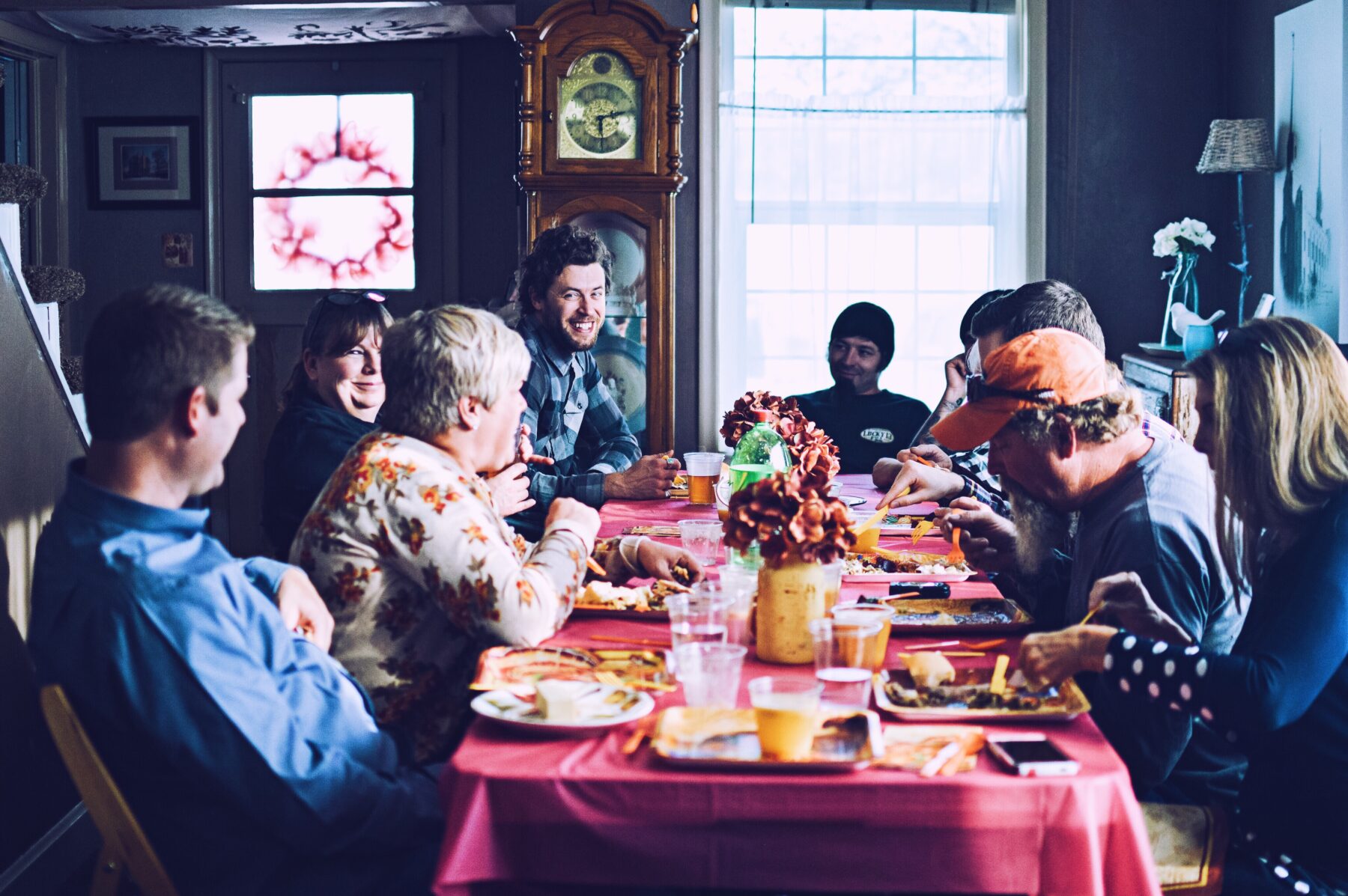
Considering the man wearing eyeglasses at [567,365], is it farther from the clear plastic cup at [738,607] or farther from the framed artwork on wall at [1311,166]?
the framed artwork on wall at [1311,166]

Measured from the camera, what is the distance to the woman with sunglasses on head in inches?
104

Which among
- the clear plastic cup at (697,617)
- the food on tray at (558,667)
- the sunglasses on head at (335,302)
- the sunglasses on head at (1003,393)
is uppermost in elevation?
the sunglasses on head at (335,302)

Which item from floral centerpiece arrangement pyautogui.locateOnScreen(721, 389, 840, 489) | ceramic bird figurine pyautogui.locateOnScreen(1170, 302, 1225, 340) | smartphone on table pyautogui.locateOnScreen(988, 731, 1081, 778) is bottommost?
smartphone on table pyautogui.locateOnScreen(988, 731, 1081, 778)

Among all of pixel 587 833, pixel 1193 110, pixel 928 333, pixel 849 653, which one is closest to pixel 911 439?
pixel 928 333

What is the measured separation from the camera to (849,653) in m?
1.69

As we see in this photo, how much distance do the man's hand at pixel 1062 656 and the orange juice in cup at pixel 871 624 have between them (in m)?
0.19

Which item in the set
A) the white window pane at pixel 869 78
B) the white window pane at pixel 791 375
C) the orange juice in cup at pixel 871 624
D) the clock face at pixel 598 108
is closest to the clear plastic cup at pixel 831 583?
the orange juice in cup at pixel 871 624

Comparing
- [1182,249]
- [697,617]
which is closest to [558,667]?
[697,617]

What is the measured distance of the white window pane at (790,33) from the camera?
211 inches

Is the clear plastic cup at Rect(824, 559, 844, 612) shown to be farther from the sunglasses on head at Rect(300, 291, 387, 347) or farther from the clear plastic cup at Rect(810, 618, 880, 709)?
the sunglasses on head at Rect(300, 291, 387, 347)

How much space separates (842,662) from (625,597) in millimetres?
541

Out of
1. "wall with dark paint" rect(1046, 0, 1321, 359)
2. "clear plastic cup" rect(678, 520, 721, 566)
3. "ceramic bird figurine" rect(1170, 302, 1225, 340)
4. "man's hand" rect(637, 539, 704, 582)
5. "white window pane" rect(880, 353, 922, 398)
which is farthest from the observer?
"white window pane" rect(880, 353, 922, 398)

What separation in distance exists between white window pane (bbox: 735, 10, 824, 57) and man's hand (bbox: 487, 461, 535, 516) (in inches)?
121

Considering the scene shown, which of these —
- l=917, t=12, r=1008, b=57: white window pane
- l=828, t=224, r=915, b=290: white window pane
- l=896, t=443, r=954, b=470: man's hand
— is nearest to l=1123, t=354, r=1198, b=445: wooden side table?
l=896, t=443, r=954, b=470: man's hand
